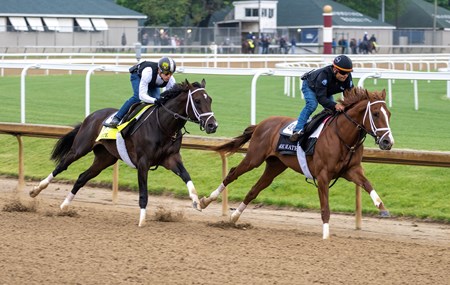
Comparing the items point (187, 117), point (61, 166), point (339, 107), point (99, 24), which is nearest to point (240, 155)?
point (61, 166)

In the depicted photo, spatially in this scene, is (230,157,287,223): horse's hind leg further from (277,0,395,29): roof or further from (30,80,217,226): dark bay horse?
(277,0,395,29): roof

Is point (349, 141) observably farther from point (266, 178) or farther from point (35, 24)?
point (35, 24)

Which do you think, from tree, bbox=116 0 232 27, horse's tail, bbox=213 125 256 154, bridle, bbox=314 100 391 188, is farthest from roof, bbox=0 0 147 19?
bridle, bbox=314 100 391 188

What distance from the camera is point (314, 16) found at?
6694 centimetres

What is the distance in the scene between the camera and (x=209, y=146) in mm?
12164

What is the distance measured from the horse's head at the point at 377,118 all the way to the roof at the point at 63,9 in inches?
1708

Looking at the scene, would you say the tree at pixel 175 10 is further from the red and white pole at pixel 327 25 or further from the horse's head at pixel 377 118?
the horse's head at pixel 377 118

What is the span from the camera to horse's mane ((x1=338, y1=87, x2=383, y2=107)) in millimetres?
9549

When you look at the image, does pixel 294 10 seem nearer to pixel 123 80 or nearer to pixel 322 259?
pixel 123 80

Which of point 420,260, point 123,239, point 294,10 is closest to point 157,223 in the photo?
point 123,239

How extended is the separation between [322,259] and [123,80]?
2086 centimetres

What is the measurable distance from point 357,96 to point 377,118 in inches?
16.5

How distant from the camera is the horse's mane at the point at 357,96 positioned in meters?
9.55

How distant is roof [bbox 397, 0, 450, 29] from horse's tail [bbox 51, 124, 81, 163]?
6445 centimetres
